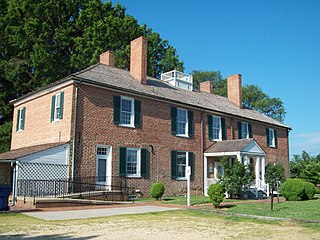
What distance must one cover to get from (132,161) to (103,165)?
1994 millimetres

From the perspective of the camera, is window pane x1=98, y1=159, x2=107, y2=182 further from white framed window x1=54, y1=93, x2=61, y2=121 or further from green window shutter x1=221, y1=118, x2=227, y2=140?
green window shutter x1=221, y1=118, x2=227, y2=140

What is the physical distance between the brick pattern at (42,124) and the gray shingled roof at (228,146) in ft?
35.8

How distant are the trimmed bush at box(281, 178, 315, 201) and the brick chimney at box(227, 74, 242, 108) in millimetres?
12644

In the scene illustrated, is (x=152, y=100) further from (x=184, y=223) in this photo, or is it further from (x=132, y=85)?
(x=184, y=223)

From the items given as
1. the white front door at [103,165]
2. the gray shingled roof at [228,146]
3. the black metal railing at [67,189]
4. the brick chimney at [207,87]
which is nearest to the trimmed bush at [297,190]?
the gray shingled roof at [228,146]

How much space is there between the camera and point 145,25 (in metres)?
38.7

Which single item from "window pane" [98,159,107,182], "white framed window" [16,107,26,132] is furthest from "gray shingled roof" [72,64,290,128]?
"white framed window" [16,107,26,132]

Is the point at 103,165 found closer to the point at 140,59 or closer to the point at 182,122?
the point at 182,122

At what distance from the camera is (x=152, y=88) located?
78.1ft

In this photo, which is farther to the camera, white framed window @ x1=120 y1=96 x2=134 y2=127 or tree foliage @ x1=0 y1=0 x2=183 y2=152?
tree foliage @ x1=0 y1=0 x2=183 y2=152

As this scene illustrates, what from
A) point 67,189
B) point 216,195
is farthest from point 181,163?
point 67,189

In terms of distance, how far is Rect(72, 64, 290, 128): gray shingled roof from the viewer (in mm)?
20542

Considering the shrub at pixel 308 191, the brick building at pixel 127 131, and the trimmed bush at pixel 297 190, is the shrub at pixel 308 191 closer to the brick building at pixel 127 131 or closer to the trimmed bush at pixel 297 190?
the trimmed bush at pixel 297 190

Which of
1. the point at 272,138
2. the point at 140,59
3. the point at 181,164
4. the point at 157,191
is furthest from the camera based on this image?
the point at 272,138
